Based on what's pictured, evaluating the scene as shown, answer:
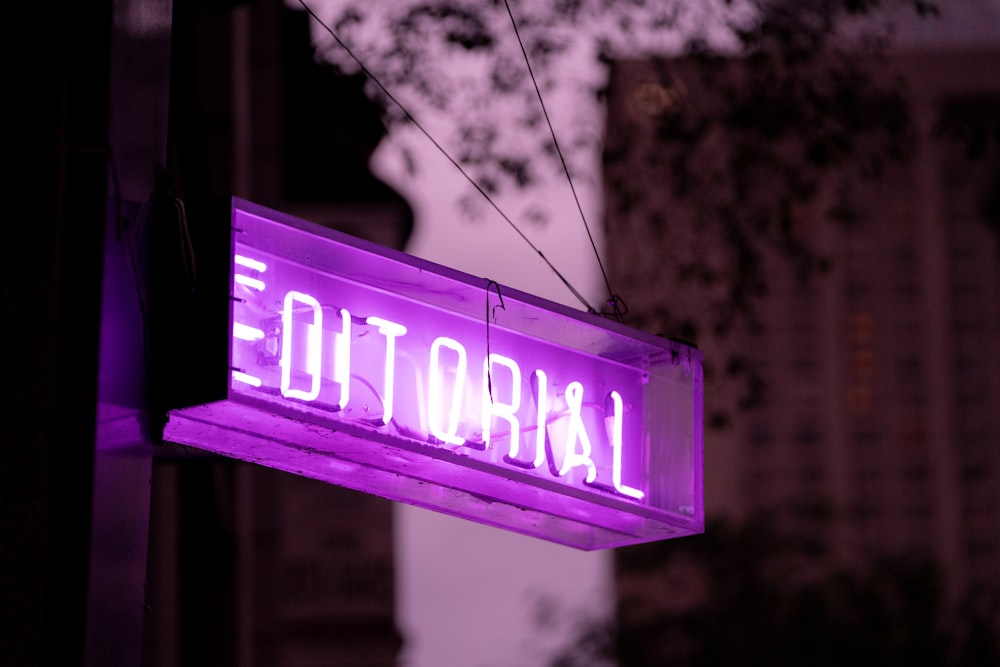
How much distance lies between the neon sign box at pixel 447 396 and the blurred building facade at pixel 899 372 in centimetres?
9479

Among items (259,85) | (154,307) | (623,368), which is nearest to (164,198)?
(154,307)

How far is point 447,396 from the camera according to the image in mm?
4020

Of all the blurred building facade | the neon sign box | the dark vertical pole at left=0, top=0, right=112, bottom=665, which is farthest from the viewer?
the blurred building facade

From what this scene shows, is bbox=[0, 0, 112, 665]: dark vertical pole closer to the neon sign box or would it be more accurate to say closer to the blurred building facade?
the neon sign box

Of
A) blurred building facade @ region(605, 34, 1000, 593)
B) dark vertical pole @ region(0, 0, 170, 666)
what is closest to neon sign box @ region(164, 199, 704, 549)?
dark vertical pole @ region(0, 0, 170, 666)

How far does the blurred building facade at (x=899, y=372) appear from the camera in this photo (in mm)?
101750

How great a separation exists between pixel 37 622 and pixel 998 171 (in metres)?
38.3

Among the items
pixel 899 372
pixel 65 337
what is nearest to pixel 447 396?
pixel 65 337

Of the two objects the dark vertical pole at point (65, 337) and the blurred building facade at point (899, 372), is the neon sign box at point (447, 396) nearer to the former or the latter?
the dark vertical pole at point (65, 337)

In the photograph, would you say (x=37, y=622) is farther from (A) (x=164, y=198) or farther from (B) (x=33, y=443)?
(A) (x=164, y=198)

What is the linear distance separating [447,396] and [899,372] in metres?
104

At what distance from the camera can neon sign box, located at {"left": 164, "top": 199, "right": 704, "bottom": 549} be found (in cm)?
361

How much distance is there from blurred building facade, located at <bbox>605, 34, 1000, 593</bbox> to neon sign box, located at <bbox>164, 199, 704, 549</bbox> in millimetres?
94788

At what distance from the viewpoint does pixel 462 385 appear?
4.07 metres
